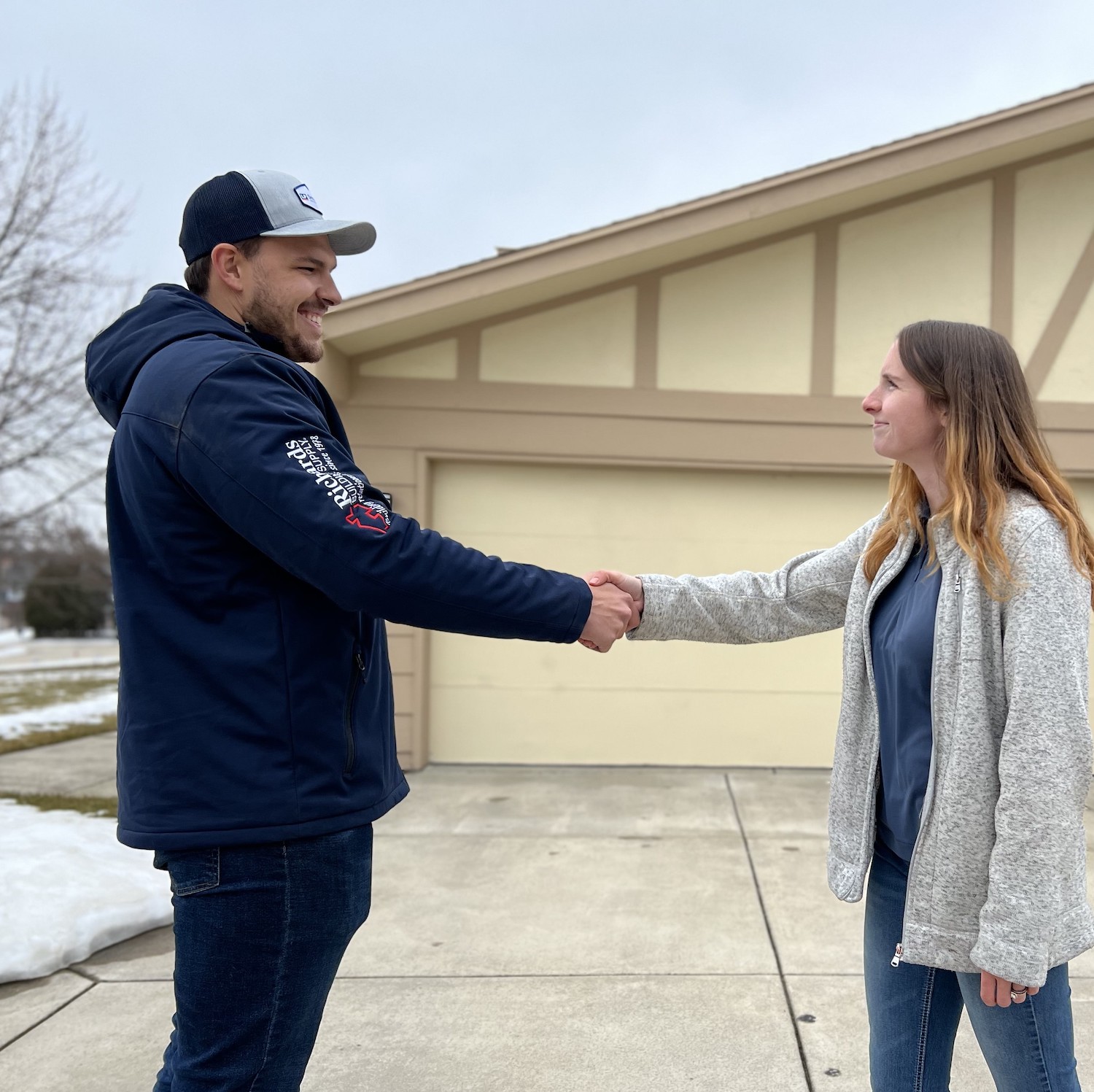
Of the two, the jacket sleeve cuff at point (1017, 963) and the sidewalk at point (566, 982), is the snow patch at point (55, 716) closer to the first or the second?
the sidewalk at point (566, 982)

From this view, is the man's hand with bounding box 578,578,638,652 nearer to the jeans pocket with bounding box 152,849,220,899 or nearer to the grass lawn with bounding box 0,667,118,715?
the jeans pocket with bounding box 152,849,220,899

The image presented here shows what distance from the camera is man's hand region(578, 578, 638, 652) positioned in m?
1.89

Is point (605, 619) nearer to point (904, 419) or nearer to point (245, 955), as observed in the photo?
point (904, 419)

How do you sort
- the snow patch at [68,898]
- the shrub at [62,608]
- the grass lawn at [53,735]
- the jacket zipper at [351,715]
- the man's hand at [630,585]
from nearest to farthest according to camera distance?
the jacket zipper at [351,715] < the man's hand at [630,585] < the snow patch at [68,898] < the grass lawn at [53,735] < the shrub at [62,608]

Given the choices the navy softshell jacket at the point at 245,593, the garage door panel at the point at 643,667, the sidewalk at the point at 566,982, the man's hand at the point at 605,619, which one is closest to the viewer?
the navy softshell jacket at the point at 245,593

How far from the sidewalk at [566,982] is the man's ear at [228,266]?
2187 mm

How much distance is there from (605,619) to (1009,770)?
2.45 ft

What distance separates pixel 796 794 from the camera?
6.12 m

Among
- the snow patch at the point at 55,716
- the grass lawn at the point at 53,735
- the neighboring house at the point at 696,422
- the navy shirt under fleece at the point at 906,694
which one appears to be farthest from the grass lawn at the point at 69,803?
the navy shirt under fleece at the point at 906,694

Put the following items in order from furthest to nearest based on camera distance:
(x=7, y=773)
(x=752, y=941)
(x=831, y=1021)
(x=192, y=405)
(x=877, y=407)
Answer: (x=7, y=773) → (x=752, y=941) → (x=831, y=1021) → (x=877, y=407) → (x=192, y=405)

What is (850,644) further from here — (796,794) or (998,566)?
(796,794)

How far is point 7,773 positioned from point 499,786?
3.33 m

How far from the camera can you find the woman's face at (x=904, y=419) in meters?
1.89

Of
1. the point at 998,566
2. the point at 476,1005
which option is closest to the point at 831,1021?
the point at 476,1005
